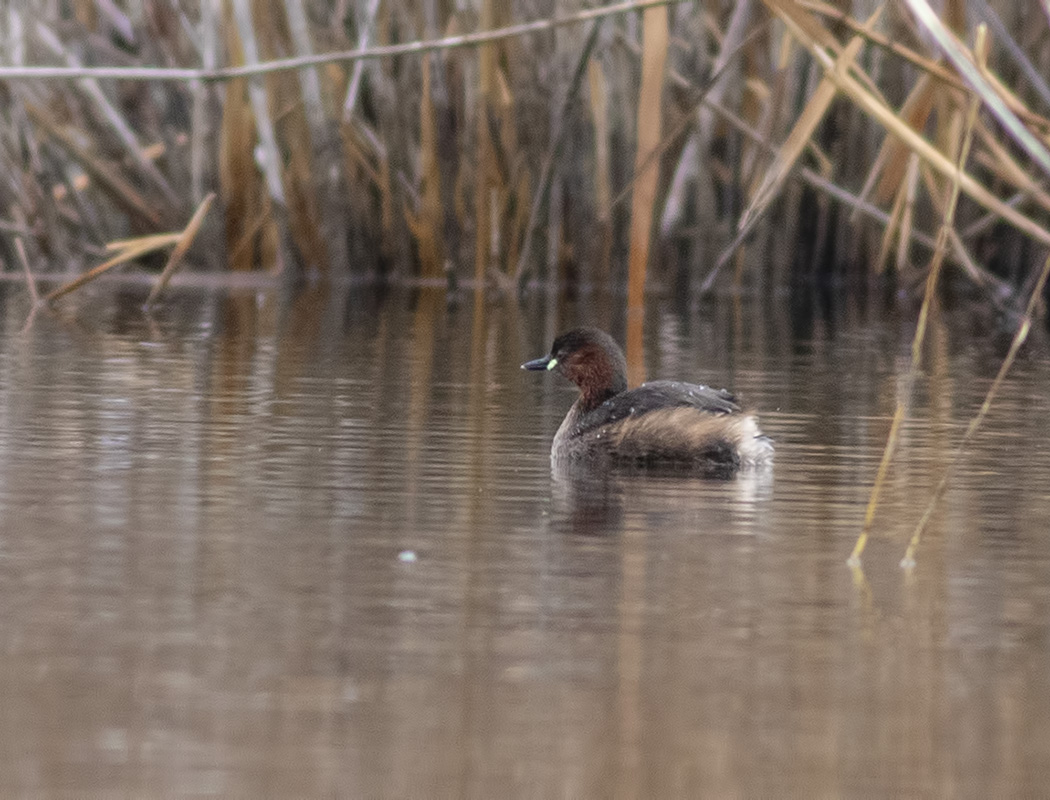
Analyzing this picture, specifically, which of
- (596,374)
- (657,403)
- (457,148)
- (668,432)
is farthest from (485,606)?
(457,148)

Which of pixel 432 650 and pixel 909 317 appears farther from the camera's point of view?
pixel 909 317

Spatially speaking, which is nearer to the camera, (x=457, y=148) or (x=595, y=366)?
(x=595, y=366)

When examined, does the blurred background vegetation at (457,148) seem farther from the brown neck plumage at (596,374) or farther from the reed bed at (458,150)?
the brown neck plumage at (596,374)

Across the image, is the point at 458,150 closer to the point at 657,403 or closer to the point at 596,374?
the point at 596,374

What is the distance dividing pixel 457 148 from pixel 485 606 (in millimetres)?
9468

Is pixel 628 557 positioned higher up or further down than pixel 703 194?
further down

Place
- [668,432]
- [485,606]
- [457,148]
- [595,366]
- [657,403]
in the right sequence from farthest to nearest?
1. [457,148]
2. [595,366]
3. [657,403]
4. [668,432]
5. [485,606]

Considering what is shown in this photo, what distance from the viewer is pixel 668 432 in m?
7.22

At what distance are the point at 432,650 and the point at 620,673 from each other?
34cm

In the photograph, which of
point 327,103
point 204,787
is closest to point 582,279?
point 327,103

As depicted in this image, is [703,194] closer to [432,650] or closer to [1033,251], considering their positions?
[1033,251]

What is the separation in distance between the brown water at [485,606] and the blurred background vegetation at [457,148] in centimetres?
465

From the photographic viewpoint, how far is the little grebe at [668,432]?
23.1ft

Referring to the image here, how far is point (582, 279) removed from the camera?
47.5 feet
